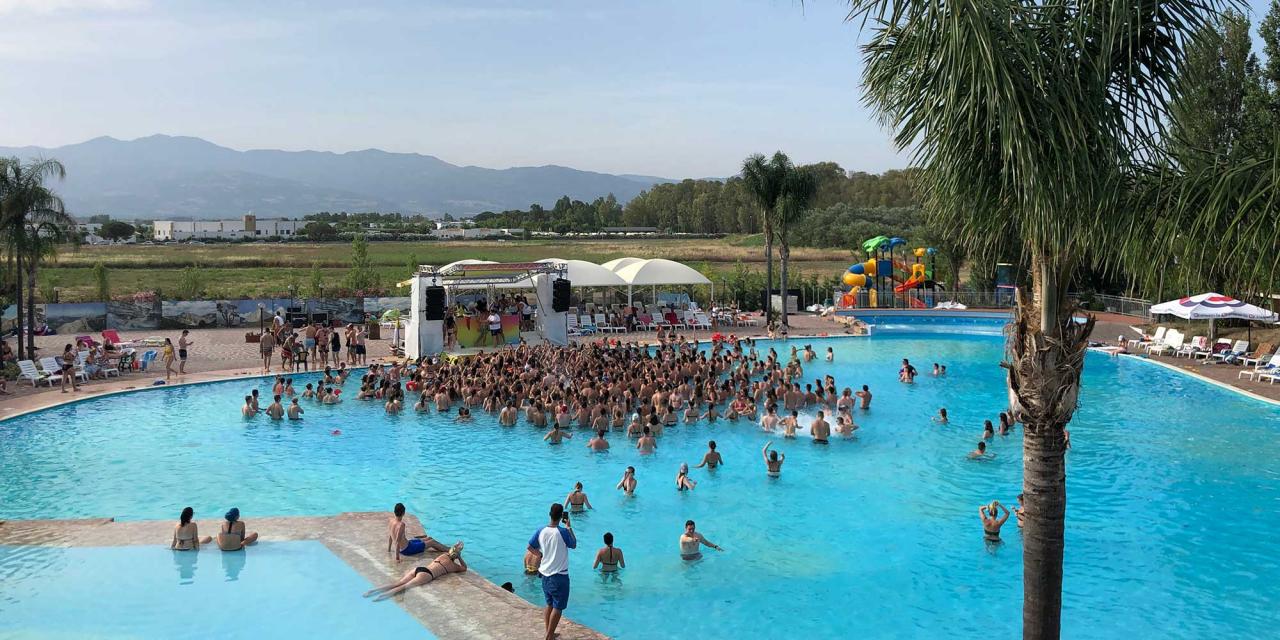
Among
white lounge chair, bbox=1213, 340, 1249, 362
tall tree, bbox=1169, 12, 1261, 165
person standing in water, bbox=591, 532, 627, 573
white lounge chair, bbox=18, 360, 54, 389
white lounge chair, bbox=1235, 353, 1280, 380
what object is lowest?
person standing in water, bbox=591, 532, 627, 573

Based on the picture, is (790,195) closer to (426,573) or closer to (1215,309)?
(1215,309)

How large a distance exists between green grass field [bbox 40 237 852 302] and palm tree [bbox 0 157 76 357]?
17.3 m

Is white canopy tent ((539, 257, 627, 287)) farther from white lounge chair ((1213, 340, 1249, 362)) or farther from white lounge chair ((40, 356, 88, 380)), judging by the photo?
white lounge chair ((1213, 340, 1249, 362))

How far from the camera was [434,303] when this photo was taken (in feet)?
86.9

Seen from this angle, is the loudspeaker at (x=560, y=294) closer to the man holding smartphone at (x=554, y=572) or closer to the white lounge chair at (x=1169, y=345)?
the white lounge chair at (x=1169, y=345)

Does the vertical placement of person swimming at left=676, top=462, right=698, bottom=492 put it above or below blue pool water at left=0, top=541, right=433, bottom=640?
above

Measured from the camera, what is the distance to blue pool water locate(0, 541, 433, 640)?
8.91 m

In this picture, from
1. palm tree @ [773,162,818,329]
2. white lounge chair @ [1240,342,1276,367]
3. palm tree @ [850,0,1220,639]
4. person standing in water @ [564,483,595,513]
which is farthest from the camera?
palm tree @ [773,162,818,329]

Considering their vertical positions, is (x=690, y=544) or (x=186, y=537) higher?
(x=186, y=537)

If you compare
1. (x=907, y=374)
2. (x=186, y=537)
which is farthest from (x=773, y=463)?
(x=907, y=374)

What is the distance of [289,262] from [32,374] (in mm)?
55023

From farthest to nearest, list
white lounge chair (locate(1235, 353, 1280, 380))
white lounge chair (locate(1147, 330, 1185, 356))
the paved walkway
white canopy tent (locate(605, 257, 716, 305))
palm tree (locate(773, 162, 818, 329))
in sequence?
1. palm tree (locate(773, 162, 818, 329))
2. white canopy tent (locate(605, 257, 716, 305))
3. white lounge chair (locate(1147, 330, 1185, 356))
4. white lounge chair (locate(1235, 353, 1280, 380))
5. the paved walkway

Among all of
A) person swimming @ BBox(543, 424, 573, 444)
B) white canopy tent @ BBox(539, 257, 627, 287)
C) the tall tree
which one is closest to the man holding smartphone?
the tall tree

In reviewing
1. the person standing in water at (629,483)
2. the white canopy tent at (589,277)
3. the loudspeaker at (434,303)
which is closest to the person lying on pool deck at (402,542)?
the person standing in water at (629,483)
